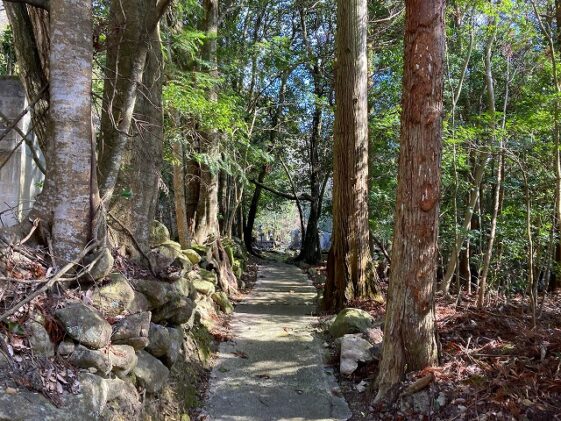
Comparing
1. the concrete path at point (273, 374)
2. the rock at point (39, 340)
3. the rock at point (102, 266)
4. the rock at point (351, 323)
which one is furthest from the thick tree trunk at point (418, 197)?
the rock at point (39, 340)

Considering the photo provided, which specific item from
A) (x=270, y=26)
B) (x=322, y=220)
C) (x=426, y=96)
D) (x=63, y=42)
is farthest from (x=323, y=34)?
(x=63, y=42)

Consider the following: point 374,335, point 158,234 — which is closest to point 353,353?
point 374,335

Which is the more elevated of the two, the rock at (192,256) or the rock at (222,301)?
the rock at (192,256)

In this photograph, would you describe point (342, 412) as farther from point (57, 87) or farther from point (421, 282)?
point (57, 87)

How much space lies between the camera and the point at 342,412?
4.46 m

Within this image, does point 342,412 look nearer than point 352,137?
Yes

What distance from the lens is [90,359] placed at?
2875 mm

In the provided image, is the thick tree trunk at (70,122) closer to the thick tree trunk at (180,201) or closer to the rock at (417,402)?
the rock at (417,402)

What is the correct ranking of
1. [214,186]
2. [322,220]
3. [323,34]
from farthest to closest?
[322,220] → [323,34] → [214,186]

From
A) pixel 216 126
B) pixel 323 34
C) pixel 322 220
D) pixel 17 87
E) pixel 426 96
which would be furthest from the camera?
pixel 322 220

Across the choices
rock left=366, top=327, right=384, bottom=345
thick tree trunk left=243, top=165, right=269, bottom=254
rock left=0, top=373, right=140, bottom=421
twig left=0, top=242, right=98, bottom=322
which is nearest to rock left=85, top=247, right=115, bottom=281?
twig left=0, top=242, right=98, bottom=322

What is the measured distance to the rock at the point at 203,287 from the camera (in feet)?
24.0

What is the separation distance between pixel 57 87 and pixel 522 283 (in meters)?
9.79

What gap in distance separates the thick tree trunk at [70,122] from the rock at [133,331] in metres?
0.63
